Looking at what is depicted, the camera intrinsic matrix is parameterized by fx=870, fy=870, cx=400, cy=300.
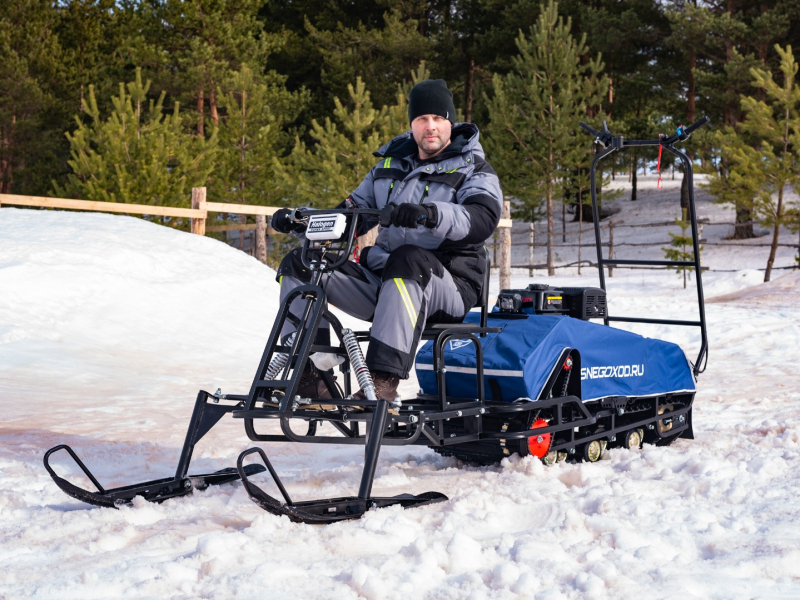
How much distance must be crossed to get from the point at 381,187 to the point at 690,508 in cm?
173

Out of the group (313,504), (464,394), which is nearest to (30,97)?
(464,394)

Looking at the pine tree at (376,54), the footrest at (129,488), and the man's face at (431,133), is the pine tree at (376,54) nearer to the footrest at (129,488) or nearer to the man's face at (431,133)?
the man's face at (431,133)

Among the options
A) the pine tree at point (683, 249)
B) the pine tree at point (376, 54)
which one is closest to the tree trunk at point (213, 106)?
the pine tree at point (376, 54)

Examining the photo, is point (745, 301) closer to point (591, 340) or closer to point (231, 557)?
point (591, 340)

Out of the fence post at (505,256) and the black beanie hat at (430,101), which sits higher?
the black beanie hat at (430,101)

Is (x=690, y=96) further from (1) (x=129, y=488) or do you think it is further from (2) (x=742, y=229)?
(1) (x=129, y=488)

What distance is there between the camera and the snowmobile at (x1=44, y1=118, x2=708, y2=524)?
112 inches

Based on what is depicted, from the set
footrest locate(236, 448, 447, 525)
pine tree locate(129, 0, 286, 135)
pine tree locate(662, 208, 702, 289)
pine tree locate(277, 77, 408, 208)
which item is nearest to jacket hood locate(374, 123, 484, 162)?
footrest locate(236, 448, 447, 525)

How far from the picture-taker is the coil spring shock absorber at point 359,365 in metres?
2.91

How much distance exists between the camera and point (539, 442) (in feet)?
11.9

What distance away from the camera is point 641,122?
26.2 meters

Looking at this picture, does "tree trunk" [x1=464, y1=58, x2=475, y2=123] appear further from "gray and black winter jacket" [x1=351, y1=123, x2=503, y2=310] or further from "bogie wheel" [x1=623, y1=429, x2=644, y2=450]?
"gray and black winter jacket" [x1=351, y1=123, x2=503, y2=310]

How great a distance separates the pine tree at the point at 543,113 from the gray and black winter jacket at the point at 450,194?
18.6 m

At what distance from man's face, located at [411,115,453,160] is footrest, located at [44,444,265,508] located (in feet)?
5.07
